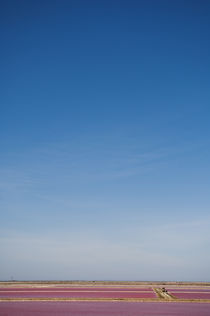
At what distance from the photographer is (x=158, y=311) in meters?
27.1

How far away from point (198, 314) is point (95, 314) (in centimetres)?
958

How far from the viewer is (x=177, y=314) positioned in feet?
83.0

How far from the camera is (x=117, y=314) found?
2508cm

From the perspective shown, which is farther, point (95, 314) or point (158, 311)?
point (158, 311)

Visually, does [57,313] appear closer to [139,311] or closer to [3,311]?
[3,311]

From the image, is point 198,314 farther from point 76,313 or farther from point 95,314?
point 76,313

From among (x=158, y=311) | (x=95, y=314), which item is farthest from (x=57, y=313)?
(x=158, y=311)

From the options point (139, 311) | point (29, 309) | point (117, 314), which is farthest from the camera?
point (29, 309)

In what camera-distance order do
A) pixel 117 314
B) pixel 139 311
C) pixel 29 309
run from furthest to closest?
pixel 29 309 → pixel 139 311 → pixel 117 314

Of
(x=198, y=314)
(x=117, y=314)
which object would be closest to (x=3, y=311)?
(x=117, y=314)

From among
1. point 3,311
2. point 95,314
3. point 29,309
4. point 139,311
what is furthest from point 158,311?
point 3,311

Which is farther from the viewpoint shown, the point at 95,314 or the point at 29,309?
the point at 29,309

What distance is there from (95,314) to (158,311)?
646cm

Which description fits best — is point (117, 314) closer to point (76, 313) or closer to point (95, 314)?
point (95, 314)
